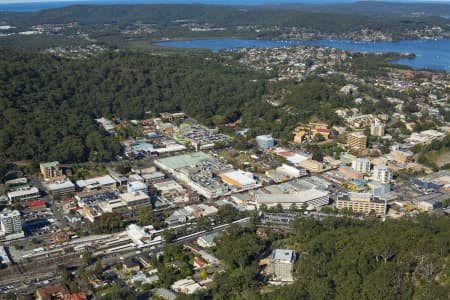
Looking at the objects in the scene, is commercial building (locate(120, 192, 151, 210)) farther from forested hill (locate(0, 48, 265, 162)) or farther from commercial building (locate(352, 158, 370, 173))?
commercial building (locate(352, 158, 370, 173))

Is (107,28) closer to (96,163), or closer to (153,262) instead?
(96,163)

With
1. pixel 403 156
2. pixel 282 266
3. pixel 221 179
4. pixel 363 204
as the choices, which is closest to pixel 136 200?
pixel 221 179

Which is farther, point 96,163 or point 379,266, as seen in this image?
point 96,163

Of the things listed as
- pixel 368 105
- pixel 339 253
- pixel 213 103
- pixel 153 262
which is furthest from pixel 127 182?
pixel 368 105

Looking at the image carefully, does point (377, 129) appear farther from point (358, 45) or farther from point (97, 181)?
point (358, 45)

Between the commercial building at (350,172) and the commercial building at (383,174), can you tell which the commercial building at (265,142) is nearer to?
the commercial building at (350,172)

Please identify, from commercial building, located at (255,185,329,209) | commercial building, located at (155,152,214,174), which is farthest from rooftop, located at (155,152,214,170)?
commercial building, located at (255,185,329,209)
